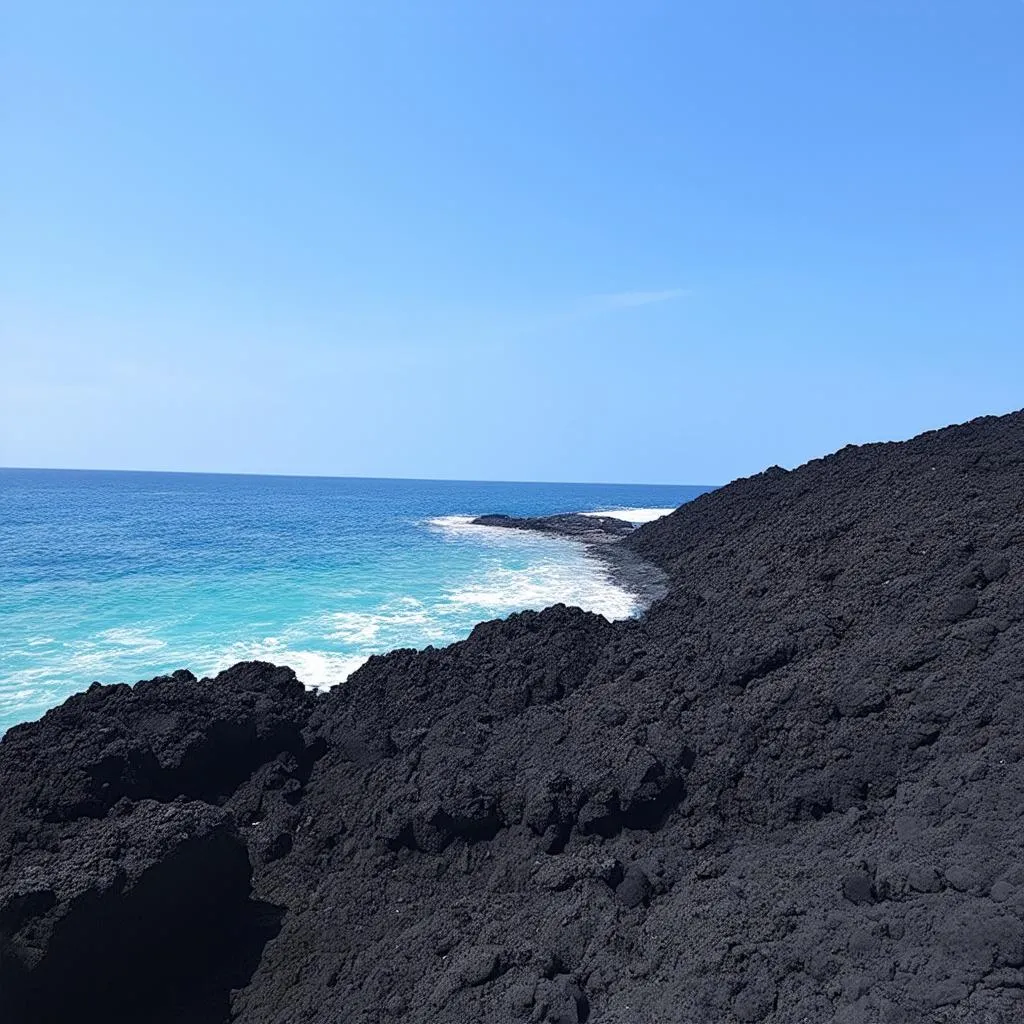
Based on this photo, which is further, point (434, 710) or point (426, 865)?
point (434, 710)

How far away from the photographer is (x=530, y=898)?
634 centimetres

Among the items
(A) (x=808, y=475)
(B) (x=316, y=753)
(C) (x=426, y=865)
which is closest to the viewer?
(C) (x=426, y=865)

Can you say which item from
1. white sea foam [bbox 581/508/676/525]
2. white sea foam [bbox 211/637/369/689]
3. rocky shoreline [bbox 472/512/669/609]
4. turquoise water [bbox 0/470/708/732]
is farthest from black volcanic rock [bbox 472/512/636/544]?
white sea foam [bbox 211/637/369/689]

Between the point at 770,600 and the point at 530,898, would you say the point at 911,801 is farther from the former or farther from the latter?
the point at 770,600

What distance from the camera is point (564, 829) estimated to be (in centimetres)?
708

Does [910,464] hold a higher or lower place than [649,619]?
higher

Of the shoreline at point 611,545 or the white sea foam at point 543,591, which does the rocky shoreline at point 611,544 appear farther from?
the white sea foam at point 543,591

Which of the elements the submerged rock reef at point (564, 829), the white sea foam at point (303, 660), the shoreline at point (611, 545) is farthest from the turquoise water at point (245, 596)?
the submerged rock reef at point (564, 829)

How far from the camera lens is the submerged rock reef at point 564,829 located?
16.0 feet

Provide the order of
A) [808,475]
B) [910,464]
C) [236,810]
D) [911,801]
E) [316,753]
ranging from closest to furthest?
[911,801]
[236,810]
[316,753]
[910,464]
[808,475]

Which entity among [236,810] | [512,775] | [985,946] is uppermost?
[985,946]

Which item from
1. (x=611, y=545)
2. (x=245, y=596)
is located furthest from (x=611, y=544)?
(x=245, y=596)

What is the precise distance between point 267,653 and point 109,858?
9858 mm

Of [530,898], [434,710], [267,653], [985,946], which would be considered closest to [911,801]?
[985,946]
